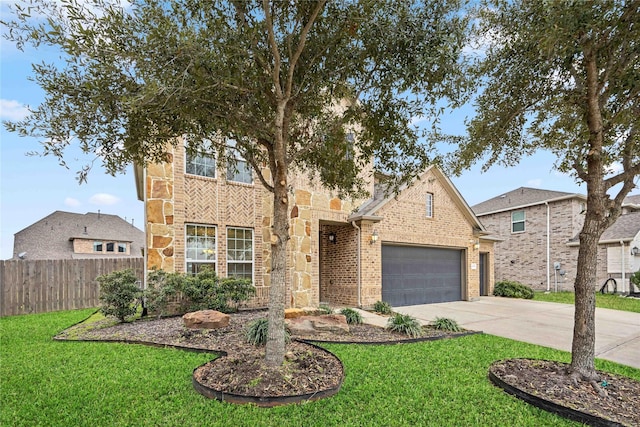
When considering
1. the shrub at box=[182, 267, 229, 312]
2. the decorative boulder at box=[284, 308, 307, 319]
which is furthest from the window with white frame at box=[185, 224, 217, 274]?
the decorative boulder at box=[284, 308, 307, 319]

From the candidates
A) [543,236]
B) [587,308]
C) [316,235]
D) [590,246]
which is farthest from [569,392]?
[543,236]

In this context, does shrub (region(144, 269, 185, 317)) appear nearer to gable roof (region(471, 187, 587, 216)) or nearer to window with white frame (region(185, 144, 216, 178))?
window with white frame (region(185, 144, 216, 178))

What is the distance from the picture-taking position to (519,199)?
21375 mm

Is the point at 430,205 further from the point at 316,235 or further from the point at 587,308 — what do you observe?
the point at 587,308

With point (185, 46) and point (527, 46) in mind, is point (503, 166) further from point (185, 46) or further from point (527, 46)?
point (185, 46)

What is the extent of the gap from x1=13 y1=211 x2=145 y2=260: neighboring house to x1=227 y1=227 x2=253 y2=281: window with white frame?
1441 cm

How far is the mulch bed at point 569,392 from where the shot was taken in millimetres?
3520

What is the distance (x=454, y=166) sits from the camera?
246 inches

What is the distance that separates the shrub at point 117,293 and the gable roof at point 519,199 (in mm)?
21273

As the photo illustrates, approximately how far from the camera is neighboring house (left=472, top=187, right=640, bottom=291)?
18.2 metres

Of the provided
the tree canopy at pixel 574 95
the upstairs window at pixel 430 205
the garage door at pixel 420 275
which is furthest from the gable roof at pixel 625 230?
the tree canopy at pixel 574 95

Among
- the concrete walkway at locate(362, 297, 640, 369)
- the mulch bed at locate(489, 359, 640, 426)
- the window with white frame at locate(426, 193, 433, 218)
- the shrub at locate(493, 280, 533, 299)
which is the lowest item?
the shrub at locate(493, 280, 533, 299)

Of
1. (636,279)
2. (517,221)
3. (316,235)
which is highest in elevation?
(517,221)

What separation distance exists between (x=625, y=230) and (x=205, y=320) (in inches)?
850
